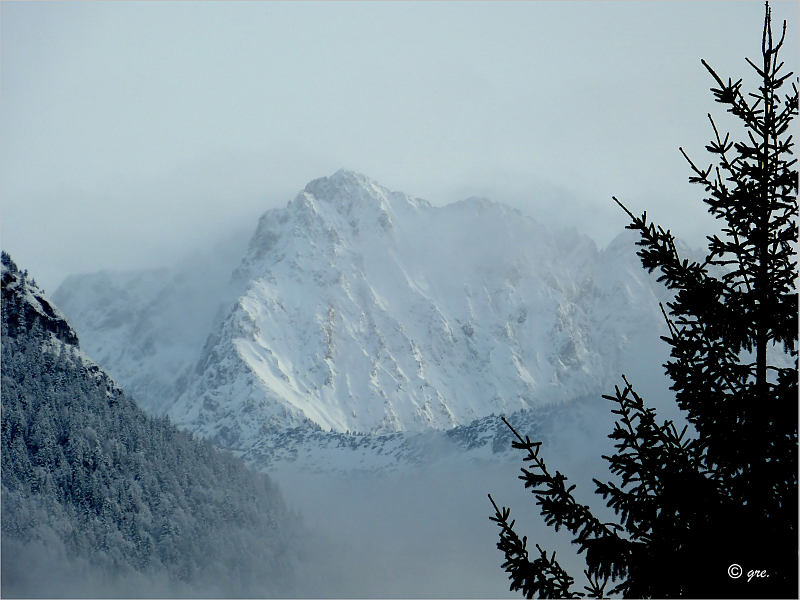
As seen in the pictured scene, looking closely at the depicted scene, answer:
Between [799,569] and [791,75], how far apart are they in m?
6.17

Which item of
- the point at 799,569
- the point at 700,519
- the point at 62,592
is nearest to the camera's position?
the point at 799,569

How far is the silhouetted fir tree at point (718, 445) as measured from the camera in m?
10.9

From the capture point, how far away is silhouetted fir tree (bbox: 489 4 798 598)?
10.9 m

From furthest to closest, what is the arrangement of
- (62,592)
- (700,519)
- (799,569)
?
1. (62,592)
2. (700,519)
3. (799,569)

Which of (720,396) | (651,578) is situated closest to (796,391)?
(720,396)

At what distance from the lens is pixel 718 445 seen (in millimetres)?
11320

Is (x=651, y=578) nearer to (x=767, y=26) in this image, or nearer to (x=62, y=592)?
(x=767, y=26)

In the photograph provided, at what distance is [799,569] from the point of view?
34.1 ft

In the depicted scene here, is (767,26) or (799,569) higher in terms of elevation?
(767,26)

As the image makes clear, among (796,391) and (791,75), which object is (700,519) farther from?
(791,75)

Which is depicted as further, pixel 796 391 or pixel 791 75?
pixel 791 75

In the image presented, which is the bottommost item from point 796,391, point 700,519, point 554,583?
point 554,583

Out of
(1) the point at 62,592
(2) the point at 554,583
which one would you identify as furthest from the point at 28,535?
(2) the point at 554,583

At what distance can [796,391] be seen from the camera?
10852 mm
